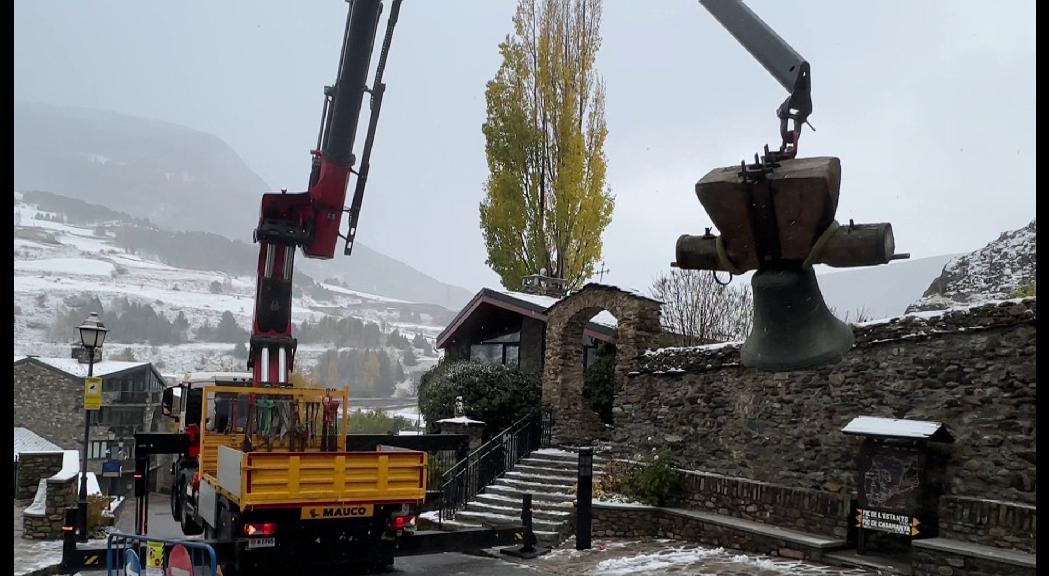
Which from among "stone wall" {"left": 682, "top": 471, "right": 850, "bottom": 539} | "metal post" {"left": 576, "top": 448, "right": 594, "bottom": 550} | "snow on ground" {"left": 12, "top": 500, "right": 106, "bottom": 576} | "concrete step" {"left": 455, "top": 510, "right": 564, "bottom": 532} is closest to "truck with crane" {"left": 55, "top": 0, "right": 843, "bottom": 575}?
"snow on ground" {"left": 12, "top": 500, "right": 106, "bottom": 576}

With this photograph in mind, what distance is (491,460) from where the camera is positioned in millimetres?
14688

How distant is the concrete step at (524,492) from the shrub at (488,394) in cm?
235

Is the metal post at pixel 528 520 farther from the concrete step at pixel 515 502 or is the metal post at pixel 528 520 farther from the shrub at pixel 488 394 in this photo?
the shrub at pixel 488 394

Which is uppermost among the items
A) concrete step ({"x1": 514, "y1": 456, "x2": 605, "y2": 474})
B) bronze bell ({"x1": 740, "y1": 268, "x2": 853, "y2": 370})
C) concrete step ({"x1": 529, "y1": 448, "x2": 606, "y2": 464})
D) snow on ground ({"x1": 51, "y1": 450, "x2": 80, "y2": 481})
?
bronze bell ({"x1": 740, "y1": 268, "x2": 853, "y2": 370})

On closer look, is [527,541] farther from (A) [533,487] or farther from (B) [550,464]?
(B) [550,464]

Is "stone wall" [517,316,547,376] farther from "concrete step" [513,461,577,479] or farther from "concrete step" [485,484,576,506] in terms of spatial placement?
"concrete step" [485,484,576,506]

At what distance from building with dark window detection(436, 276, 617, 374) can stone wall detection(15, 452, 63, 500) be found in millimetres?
8307

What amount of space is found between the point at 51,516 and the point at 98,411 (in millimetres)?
18012

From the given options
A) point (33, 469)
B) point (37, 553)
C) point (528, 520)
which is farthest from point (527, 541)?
point (33, 469)

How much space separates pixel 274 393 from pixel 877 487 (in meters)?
6.88

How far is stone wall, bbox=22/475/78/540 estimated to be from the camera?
1268 cm

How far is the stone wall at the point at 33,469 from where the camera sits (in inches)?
599
